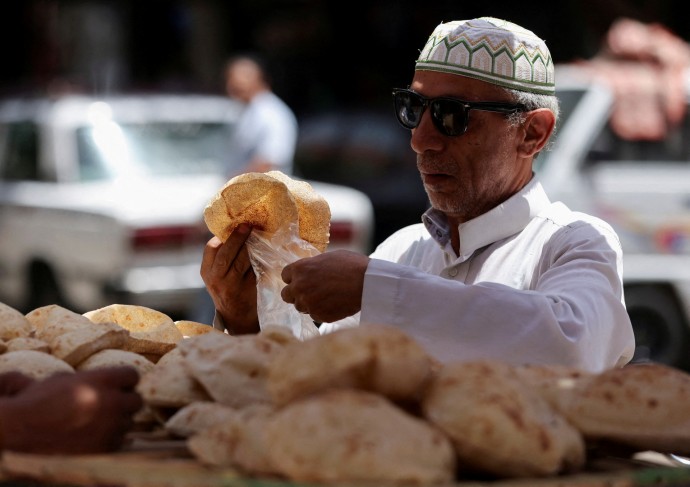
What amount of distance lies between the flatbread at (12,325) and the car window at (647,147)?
5.18 m

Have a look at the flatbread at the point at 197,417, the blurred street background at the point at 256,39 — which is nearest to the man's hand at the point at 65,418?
the flatbread at the point at 197,417

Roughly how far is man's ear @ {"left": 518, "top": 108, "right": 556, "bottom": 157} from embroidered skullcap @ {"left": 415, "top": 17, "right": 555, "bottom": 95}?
64 mm

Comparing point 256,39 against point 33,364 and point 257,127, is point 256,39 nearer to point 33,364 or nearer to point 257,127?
point 257,127

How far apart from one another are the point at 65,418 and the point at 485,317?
898 millimetres

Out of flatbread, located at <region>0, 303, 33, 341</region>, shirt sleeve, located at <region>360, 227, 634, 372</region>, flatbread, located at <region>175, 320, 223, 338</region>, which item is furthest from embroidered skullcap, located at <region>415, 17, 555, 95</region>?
flatbread, located at <region>0, 303, 33, 341</region>

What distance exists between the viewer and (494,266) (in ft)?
9.55

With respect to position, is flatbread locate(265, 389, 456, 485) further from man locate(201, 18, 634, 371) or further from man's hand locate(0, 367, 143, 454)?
man locate(201, 18, 634, 371)

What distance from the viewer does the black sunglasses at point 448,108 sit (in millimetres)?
2855

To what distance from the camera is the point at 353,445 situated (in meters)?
1.54

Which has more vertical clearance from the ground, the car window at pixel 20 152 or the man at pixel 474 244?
the man at pixel 474 244

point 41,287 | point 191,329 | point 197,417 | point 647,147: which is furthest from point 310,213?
point 41,287

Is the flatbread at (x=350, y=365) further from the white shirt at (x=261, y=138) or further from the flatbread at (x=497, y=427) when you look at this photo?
the white shirt at (x=261, y=138)

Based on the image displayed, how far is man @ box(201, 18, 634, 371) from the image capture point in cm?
237

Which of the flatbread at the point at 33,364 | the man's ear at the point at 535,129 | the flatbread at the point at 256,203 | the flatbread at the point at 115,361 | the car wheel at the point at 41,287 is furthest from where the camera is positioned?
the car wheel at the point at 41,287
